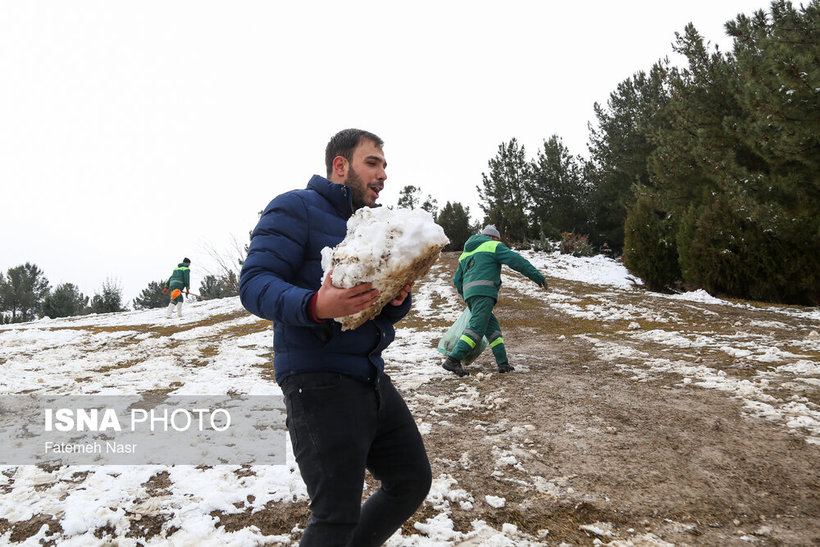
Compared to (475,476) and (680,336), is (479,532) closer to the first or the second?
(475,476)

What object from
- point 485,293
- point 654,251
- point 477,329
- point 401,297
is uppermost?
point 654,251

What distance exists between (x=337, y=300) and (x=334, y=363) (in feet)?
1.06

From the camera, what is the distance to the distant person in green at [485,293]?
5.89 meters

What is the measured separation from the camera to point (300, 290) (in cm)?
148

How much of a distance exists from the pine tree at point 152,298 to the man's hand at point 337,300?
38.6 meters

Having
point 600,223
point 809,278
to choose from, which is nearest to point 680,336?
point 809,278

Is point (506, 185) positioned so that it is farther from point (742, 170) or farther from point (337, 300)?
point (337, 300)

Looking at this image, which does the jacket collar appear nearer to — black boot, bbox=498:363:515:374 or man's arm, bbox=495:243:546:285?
man's arm, bbox=495:243:546:285

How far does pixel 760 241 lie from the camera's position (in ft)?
38.3

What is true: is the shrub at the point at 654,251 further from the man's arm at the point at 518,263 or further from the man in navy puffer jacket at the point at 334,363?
the man in navy puffer jacket at the point at 334,363

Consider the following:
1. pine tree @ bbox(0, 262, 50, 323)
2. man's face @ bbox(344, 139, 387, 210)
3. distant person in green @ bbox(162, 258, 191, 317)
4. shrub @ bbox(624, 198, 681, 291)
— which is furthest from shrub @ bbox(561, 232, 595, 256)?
pine tree @ bbox(0, 262, 50, 323)

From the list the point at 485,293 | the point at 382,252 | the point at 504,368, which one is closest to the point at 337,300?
the point at 382,252

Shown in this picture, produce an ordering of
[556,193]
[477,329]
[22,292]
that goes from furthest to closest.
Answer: [22,292]
[556,193]
[477,329]

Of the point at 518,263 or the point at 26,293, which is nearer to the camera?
the point at 518,263
